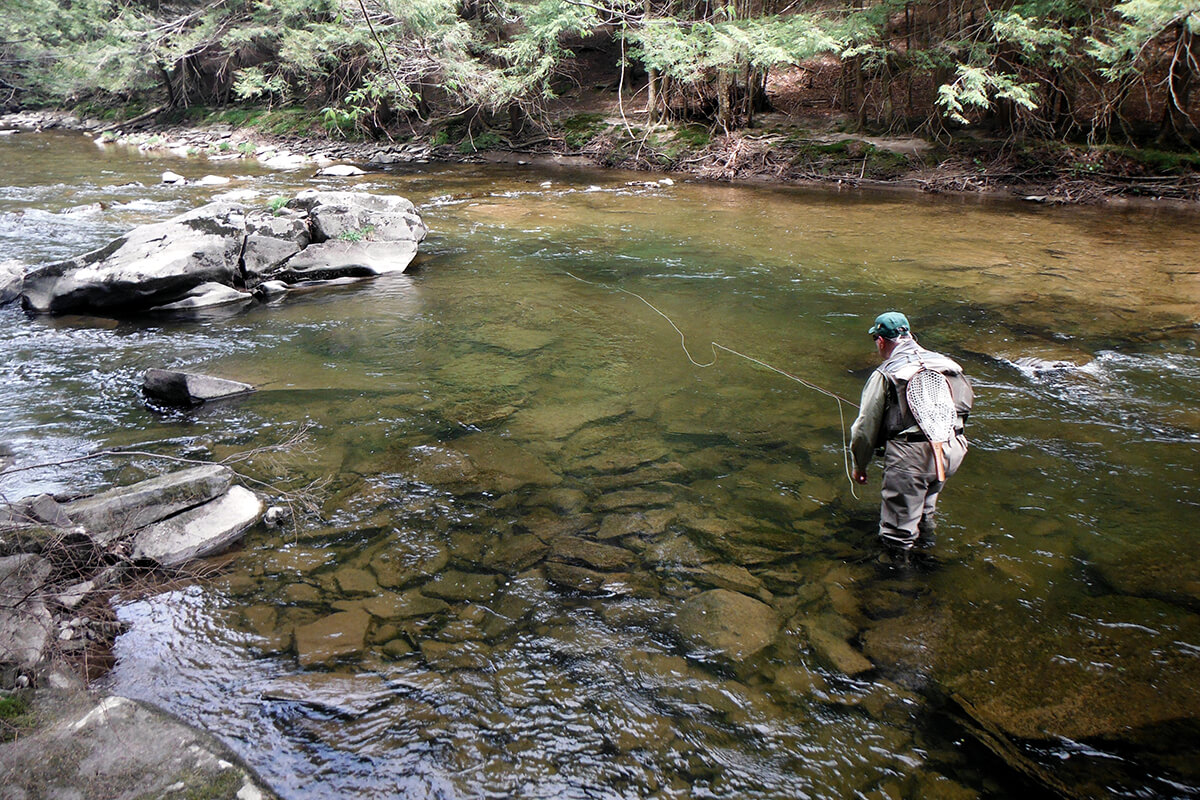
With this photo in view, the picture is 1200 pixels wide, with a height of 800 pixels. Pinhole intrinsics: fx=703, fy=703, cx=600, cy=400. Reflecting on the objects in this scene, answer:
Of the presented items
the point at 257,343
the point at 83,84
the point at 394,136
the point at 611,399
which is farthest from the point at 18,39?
the point at 611,399

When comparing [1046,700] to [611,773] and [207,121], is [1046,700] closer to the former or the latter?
[611,773]

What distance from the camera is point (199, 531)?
3.84 meters

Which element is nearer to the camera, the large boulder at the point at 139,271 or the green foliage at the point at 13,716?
the green foliage at the point at 13,716

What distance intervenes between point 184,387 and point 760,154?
15.0m

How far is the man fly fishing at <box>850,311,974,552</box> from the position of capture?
3.56m

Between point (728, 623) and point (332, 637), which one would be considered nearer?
point (332, 637)

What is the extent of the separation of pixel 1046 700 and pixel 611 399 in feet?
11.6

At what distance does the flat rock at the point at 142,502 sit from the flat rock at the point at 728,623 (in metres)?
2.76

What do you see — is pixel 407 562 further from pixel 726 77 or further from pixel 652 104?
pixel 652 104

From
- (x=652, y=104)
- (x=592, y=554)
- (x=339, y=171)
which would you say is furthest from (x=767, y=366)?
(x=652, y=104)

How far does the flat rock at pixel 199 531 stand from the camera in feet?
12.1

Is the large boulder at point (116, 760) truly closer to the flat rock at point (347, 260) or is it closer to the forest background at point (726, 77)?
the flat rock at point (347, 260)

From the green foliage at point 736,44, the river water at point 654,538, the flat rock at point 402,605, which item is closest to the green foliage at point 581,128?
the green foliage at point 736,44

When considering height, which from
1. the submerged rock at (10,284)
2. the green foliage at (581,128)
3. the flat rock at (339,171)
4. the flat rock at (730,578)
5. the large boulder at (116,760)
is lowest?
the flat rock at (730,578)
